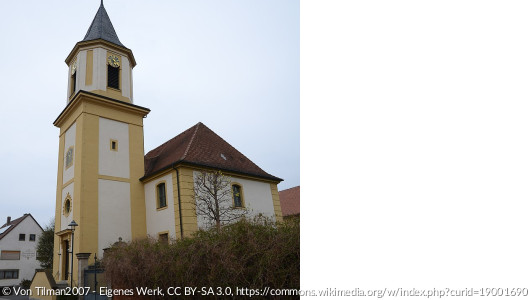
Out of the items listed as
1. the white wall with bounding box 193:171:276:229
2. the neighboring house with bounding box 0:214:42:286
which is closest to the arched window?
the white wall with bounding box 193:171:276:229

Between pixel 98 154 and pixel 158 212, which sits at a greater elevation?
pixel 98 154

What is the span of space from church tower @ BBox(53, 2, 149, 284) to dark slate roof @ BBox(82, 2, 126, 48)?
0.06m

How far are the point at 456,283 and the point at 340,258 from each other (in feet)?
1.75

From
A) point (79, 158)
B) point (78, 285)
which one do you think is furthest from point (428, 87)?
point (79, 158)

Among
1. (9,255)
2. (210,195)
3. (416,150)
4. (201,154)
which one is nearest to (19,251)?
(9,255)

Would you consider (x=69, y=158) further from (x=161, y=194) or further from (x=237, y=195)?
(x=237, y=195)

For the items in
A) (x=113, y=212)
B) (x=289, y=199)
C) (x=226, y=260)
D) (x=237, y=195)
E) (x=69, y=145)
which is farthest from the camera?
(x=289, y=199)

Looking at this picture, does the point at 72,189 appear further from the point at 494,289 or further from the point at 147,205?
the point at 494,289

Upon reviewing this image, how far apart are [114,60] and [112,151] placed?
5.20m

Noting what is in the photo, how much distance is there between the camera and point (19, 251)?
36.8 m

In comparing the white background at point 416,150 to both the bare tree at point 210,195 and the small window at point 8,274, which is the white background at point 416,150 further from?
the small window at point 8,274

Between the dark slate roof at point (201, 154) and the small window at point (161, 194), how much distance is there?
714 mm

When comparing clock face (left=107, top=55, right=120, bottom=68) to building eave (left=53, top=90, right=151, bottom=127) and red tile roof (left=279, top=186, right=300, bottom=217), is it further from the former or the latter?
red tile roof (left=279, top=186, right=300, bottom=217)

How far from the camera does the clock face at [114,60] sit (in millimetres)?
19139
